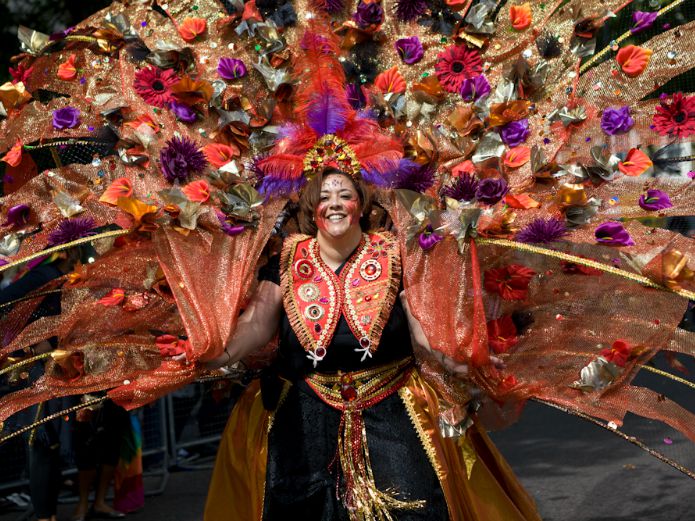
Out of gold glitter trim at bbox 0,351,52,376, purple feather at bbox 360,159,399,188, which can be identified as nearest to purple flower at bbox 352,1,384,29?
purple feather at bbox 360,159,399,188

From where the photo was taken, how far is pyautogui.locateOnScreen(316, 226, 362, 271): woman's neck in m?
3.92

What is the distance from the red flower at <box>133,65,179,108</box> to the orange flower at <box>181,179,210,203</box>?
1.18ft

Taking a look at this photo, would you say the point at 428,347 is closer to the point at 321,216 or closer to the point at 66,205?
the point at 321,216

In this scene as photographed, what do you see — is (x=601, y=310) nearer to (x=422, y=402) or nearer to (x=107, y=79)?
(x=422, y=402)

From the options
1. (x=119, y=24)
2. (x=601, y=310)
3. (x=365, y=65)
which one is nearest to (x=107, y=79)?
(x=119, y=24)

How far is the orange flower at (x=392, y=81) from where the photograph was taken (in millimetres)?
4070

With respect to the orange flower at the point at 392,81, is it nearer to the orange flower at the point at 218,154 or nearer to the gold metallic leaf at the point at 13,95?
the orange flower at the point at 218,154

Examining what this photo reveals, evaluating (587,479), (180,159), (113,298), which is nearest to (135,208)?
(180,159)

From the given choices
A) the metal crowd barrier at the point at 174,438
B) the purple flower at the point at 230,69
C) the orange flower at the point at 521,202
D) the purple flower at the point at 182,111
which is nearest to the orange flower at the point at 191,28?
the purple flower at the point at 230,69

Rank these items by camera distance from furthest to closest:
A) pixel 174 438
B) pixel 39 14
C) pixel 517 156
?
pixel 39 14, pixel 174 438, pixel 517 156

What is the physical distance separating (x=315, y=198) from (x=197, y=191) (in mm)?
460

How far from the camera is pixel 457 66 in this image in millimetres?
4000

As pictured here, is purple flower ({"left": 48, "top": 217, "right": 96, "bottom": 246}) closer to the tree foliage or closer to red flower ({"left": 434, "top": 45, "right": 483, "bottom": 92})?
red flower ({"left": 434, "top": 45, "right": 483, "bottom": 92})

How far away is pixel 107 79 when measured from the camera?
13.0ft
